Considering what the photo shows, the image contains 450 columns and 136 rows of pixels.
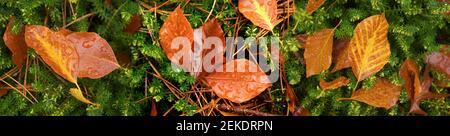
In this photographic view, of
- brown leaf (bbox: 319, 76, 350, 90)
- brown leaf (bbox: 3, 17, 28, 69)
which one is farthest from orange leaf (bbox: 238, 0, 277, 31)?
brown leaf (bbox: 3, 17, 28, 69)

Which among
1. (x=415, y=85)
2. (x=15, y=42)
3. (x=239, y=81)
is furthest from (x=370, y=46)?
(x=15, y=42)

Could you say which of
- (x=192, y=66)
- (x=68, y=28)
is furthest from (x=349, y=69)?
(x=68, y=28)

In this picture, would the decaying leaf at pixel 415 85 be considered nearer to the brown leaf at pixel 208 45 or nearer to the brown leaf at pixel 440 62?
the brown leaf at pixel 440 62

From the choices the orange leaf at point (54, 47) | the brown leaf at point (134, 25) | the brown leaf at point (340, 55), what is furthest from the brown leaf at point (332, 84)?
the orange leaf at point (54, 47)

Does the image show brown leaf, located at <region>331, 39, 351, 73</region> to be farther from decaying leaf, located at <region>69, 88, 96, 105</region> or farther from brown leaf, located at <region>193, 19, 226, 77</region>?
decaying leaf, located at <region>69, 88, 96, 105</region>

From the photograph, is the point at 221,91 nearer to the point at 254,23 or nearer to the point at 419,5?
the point at 254,23
